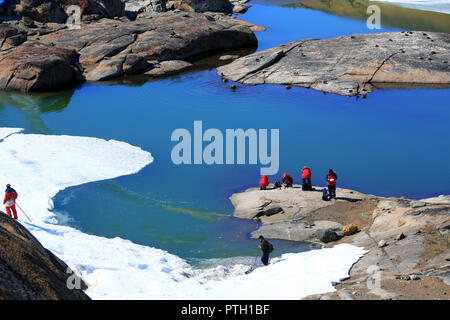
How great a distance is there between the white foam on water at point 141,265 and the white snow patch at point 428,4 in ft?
184

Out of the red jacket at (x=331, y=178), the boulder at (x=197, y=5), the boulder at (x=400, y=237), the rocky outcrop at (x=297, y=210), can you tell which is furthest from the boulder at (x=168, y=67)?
the boulder at (x=400, y=237)

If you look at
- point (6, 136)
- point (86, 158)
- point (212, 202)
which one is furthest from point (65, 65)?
point (212, 202)

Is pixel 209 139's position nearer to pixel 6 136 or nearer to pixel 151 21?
pixel 6 136

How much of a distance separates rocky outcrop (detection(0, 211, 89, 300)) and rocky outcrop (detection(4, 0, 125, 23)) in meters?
51.8

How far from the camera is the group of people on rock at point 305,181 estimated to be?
1006 inches

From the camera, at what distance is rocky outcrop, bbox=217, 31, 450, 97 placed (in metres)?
44.9

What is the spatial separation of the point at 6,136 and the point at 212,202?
15.2 meters

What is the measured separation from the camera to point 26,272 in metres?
11.8

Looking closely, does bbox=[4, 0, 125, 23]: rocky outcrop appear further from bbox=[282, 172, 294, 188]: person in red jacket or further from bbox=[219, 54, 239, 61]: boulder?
bbox=[282, 172, 294, 188]: person in red jacket

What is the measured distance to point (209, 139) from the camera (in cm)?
3469

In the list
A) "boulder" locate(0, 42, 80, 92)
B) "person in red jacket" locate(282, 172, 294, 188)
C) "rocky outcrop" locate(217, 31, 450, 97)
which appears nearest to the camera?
"person in red jacket" locate(282, 172, 294, 188)

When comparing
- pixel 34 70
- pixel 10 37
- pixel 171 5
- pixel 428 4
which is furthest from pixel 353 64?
pixel 428 4

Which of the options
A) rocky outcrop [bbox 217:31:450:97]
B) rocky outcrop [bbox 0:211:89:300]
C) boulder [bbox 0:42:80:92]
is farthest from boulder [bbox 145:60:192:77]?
rocky outcrop [bbox 0:211:89:300]

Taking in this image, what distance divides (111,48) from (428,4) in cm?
4392
